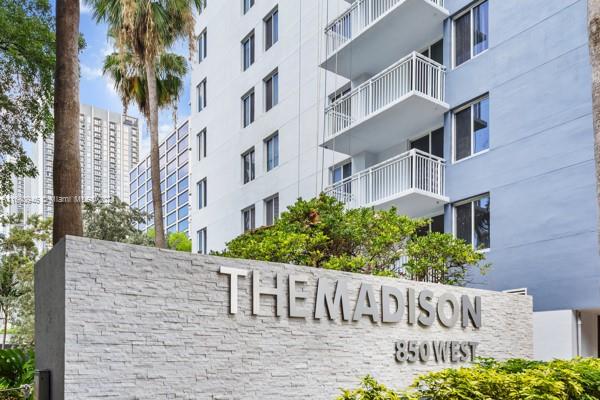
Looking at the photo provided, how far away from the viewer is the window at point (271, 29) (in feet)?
78.0

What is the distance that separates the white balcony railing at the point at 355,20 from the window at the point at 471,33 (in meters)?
0.88

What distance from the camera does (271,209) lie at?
927 inches

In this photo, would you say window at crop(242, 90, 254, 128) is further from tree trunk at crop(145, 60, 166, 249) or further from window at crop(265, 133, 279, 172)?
tree trunk at crop(145, 60, 166, 249)

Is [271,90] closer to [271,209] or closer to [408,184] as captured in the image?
[271,209]

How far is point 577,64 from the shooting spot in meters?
13.2

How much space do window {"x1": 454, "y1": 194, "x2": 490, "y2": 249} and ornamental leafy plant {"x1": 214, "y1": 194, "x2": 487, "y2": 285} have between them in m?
2.54

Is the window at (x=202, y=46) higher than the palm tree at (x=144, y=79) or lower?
higher

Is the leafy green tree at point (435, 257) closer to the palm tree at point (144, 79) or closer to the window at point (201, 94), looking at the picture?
the palm tree at point (144, 79)

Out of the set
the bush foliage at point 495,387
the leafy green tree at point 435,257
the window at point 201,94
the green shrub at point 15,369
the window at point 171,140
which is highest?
the window at point 171,140

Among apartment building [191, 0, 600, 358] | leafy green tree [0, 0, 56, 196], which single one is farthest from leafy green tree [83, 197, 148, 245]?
leafy green tree [0, 0, 56, 196]

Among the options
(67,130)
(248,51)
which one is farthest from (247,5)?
(67,130)

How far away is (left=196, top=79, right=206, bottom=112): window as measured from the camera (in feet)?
97.7

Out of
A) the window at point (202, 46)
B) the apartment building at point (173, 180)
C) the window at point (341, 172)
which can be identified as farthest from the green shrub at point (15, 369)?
the apartment building at point (173, 180)

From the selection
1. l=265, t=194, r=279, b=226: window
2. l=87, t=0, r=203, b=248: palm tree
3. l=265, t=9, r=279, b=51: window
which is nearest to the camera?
l=87, t=0, r=203, b=248: palm tree
